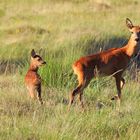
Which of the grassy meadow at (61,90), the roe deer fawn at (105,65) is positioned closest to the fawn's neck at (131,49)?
the roe deer fawn at (105,65)

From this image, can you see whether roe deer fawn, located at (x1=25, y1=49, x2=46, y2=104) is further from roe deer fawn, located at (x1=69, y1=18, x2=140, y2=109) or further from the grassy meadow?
roe deer fawn, located at (x1=69, y1=18, x2=140, y2=109)

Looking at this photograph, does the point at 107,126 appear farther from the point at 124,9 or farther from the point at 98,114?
the point at 124,9

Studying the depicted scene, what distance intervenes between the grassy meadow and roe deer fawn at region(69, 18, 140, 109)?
0.59 feet

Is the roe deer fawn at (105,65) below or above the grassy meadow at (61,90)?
above

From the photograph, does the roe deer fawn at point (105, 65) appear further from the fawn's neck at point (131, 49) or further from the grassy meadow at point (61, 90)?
the grassy meadow at point (61, 90)

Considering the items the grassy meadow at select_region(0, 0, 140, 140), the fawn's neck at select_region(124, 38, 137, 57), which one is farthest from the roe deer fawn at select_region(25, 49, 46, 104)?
the fawn's neck at select_region(124, 38, 137, 57)

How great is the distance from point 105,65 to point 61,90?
2.82 feet

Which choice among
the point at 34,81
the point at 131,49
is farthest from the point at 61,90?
the point at 131,49

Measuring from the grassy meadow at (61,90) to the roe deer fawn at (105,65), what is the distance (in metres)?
0.18

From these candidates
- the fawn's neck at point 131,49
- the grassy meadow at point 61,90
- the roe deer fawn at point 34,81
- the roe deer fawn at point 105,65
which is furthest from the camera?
the fawn's neck at point 131,49

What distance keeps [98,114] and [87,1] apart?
2163cm

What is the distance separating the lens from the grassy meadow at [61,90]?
6.32m

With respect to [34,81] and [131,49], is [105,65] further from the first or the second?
[34,81]

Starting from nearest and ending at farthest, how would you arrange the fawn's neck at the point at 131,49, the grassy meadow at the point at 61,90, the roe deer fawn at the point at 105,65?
the grassy meadow at the point at 61,90
the roe deer fawn at the point at 105,65
the fawn's neck at the point at 131,49
